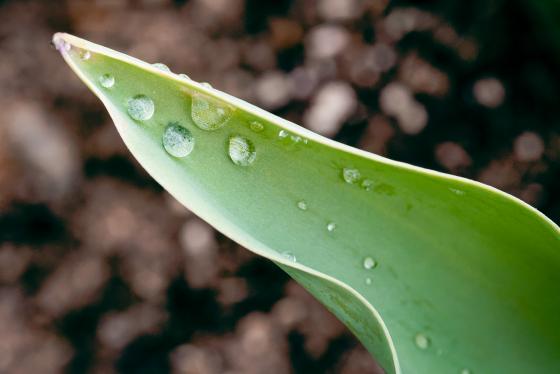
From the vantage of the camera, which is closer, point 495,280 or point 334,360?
point 495,280

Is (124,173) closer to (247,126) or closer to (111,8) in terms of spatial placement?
(111,8)

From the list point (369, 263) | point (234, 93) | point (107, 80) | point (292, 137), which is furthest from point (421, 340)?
point (234, 93)

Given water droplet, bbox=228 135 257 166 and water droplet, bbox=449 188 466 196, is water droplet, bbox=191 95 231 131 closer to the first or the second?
water droplet, bbox=228 135 257 166

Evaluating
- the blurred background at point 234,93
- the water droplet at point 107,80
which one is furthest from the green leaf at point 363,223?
the blurred background at point 234,93

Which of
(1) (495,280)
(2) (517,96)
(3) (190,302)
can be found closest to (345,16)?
(2) (517,96)

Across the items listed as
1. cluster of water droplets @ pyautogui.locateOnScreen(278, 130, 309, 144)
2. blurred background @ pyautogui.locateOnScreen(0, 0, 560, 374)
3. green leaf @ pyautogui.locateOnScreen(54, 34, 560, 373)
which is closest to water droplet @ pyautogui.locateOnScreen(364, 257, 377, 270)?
green leaf @ pyautogui.locateOnScreen(54, 34, 560, 373)

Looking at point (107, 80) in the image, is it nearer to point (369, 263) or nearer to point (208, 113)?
point (208, 113)
